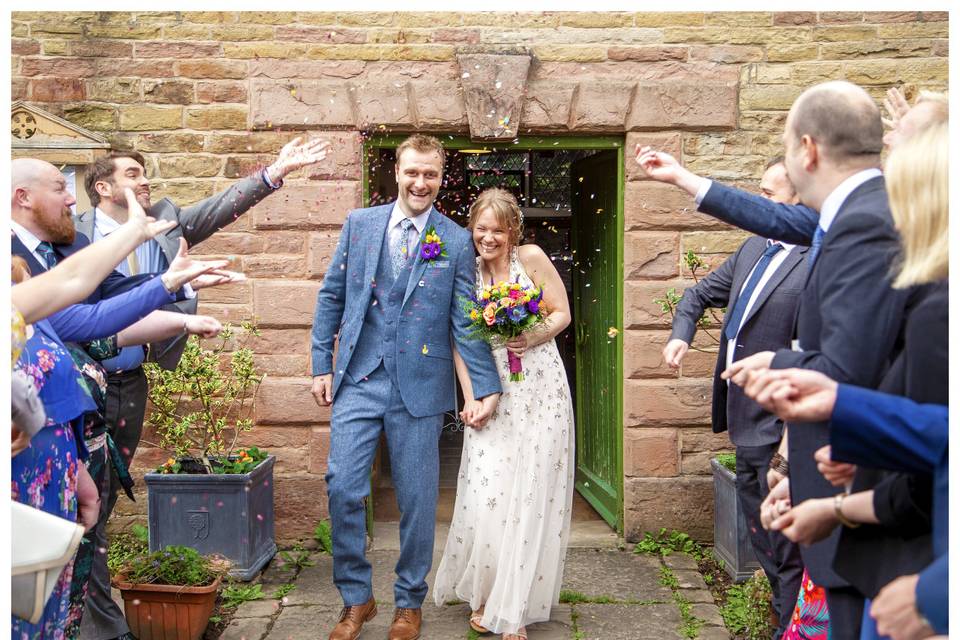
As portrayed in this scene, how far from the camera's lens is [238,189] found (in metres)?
4.76

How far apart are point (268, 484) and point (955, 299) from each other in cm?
452

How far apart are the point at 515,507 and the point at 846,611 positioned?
2201mm

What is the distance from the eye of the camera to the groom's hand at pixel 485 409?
4578 millimetres

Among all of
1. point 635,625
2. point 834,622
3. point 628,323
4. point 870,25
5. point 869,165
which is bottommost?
point 635,625

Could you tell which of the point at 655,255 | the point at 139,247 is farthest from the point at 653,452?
the point at 139,247

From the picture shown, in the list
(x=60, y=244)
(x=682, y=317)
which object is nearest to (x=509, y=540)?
(x=682, y=317)

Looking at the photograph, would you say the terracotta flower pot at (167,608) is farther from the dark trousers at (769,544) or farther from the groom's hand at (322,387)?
the dark trousers at (769,544)

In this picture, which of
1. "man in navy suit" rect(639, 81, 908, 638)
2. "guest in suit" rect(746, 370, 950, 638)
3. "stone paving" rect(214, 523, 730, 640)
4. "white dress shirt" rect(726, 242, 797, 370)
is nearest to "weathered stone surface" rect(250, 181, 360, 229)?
"stone paving" rect(214, 523, 730, 640)

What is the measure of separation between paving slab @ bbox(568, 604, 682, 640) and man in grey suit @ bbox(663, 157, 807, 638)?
587 millimetres

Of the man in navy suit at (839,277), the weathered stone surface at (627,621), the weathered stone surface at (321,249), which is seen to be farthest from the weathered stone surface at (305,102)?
the man in navy suit at (839,277)

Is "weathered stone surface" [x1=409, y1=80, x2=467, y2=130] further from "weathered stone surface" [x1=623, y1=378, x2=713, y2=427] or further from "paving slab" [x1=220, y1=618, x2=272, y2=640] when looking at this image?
"paving slab" [x1=220, y1=618, x2=272, y2=640]

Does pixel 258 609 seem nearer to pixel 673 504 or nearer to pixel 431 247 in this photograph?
pixel 431 247

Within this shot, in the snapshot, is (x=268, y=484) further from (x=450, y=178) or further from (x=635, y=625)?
(x=450, y=178)

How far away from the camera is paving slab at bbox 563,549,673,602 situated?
528 cm
